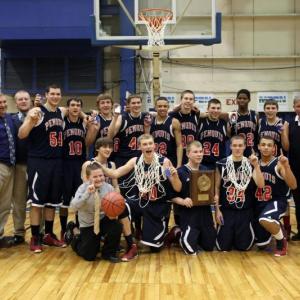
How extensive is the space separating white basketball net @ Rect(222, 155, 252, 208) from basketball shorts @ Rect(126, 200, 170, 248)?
29.5 inches

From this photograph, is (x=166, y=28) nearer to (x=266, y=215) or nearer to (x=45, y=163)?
(x=45, y=163)

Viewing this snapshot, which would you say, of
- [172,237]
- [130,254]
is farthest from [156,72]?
[130,254]

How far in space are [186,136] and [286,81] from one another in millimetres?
5384

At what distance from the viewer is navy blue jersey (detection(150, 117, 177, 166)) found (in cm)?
530

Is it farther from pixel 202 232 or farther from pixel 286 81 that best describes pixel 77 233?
pixel 286 81

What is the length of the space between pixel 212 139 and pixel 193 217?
1169mm

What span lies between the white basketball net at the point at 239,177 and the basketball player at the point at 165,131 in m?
0.68

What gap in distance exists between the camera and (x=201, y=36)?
7.21 metres

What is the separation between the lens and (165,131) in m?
5.30

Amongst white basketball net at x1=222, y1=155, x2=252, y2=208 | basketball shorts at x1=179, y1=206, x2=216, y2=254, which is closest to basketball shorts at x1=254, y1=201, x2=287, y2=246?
white basketball net at x1=222, y1=155, x2=252, y2=208

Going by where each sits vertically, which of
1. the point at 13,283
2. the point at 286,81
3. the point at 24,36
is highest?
the point at 24,36

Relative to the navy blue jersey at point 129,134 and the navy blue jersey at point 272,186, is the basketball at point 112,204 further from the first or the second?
the navy blue jersey at point 272,186

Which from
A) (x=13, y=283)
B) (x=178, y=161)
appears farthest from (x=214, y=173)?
(x=13, y=283)

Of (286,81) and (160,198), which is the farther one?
(286,81)
